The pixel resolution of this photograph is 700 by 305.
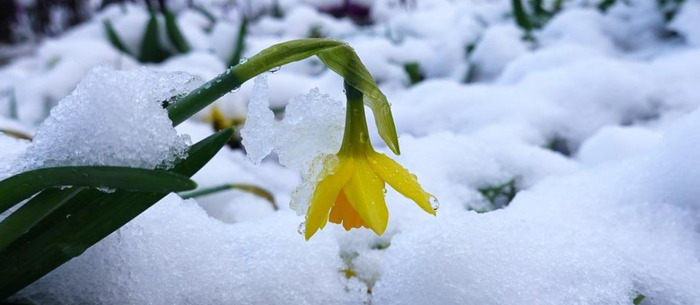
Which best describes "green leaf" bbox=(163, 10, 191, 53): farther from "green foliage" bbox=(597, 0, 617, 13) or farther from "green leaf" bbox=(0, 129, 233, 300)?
"green leaf" bbox=(0, 129, 233, 300)

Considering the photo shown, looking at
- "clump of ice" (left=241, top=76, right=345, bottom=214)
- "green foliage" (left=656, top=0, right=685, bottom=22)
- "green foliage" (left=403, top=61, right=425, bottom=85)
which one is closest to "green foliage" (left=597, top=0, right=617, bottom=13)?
"green foliage" (left=656, top=0, right=685, bottom=22)

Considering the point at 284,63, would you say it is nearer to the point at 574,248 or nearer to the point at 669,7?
the point at 574,248

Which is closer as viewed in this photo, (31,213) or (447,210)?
(31,213)

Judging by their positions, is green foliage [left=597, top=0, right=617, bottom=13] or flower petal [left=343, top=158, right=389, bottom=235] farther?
green foliage [left=597, top=0, right=617, bottom=13]

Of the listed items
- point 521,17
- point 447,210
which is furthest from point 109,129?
point 521,17

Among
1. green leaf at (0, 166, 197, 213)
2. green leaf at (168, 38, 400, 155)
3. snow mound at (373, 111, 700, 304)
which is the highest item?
green leaf at (168, 38, 400, 155)

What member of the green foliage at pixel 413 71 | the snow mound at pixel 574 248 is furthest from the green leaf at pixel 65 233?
the green foliage at pixel 413 71

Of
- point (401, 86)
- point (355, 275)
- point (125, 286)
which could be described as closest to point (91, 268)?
point (125, 286)
